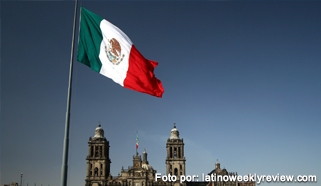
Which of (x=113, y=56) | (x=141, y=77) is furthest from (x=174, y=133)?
(x=113, y=56)

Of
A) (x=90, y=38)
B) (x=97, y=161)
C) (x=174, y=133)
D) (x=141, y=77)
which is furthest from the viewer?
(x=174, y=133)

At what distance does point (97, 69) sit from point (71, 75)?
2301 millimetres

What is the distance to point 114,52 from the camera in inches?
787

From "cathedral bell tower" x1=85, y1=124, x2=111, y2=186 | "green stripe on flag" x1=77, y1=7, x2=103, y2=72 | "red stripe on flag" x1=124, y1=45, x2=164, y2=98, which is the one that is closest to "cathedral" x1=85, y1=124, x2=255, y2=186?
"cathedral bell tower" x1=85, y1=124, x2=111, y2=186

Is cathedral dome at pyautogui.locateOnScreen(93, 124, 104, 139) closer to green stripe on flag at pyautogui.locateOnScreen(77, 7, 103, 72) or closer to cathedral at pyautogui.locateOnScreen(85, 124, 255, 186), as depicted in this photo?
cathedral at pyautogui.locateOnScreen(85, 124, 255, 186)

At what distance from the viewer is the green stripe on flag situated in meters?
19.0

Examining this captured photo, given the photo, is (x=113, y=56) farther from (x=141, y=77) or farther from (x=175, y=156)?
(x=175, y=156)

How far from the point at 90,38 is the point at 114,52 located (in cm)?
158

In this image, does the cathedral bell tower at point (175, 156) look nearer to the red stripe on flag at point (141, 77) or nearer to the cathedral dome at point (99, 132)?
the cathedral dome at point (99, 132)

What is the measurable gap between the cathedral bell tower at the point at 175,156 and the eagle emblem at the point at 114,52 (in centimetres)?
7773

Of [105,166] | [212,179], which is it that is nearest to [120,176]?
[105,166]

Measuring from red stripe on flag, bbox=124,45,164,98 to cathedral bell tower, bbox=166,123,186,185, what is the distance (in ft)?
251

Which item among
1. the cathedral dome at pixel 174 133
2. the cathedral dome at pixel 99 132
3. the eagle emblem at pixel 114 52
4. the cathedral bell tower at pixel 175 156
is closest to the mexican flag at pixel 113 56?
the eagle emblem at pixel 114 52

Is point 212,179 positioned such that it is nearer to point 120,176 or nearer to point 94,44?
point 120,176
